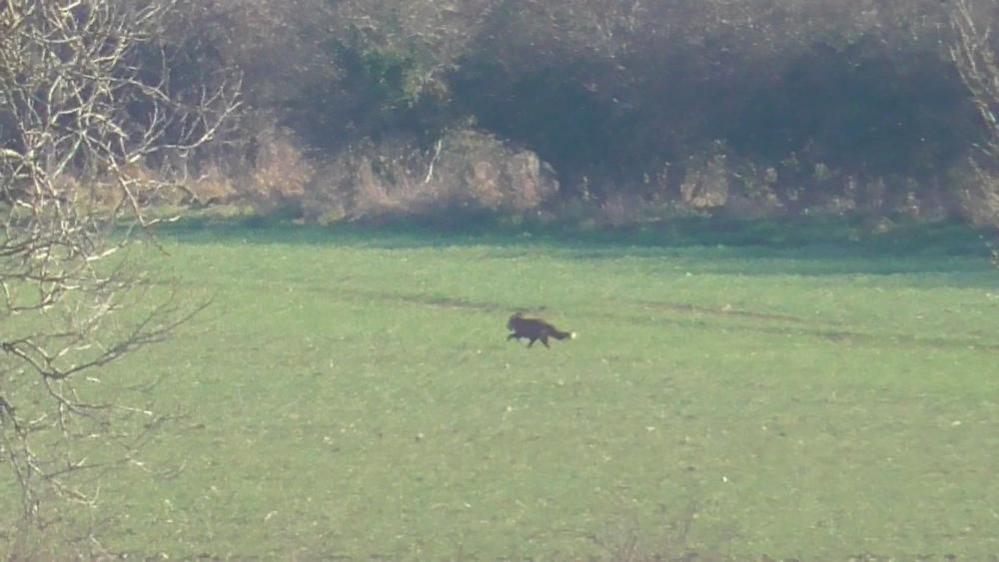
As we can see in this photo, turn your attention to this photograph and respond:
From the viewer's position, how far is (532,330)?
16766 mm

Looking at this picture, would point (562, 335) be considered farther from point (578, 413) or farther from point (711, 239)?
point (711, 239)

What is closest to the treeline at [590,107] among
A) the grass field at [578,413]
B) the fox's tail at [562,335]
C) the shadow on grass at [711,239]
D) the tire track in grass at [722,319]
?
the shadow on grass at [711,239]

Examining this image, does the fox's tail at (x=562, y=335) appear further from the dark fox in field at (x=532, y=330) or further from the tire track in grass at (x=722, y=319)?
the tire track in grass at (x=722, y=319)

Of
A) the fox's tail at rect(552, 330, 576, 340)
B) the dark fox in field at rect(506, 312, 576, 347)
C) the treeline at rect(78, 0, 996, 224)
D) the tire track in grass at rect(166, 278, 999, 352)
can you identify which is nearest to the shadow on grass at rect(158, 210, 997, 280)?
the treeline at rect(78, 0, 996, 224)

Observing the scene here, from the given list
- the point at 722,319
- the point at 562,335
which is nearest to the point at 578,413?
the point at 562,335

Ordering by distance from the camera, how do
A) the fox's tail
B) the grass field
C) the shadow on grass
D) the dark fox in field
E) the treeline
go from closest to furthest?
the grass field < the dark fox in field < the fox's tail < the shadow on grass < the treeline

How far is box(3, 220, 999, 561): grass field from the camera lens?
991 centimetres

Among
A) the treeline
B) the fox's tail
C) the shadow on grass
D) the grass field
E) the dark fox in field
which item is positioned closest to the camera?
the grass field

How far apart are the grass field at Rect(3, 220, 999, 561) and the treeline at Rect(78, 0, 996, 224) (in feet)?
17.8

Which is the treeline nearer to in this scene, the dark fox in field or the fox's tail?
the fox's tail

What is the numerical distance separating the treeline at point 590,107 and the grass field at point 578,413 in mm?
5424

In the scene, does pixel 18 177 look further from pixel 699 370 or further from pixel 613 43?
pixel 613 43

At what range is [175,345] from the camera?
17.2 meters

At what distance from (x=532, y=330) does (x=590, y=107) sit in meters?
15.3
